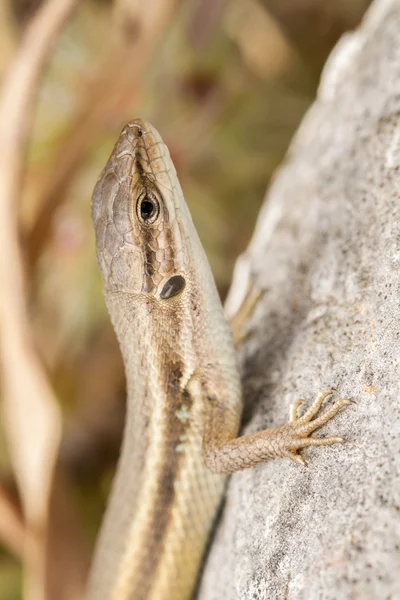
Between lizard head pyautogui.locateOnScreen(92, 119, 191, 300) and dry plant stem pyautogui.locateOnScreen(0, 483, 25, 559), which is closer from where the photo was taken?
lizard head pyautogui.locateOnScreen(92, 119, 191, 300)

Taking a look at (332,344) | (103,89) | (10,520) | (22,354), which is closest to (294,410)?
(332,344)

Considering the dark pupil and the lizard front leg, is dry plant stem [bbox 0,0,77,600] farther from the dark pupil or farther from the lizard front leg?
the dark pupil

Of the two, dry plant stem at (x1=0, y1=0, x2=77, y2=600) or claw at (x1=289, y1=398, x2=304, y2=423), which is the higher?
dry plant stem at (x1=0, y1=0, x2=77, y2=600)

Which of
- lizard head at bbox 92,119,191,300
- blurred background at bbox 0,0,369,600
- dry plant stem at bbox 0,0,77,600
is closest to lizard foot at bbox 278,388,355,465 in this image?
lizard head at bbox 92,119,191,300

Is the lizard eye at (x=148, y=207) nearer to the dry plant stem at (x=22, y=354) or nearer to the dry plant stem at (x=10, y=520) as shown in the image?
the dry plant stem at (x=22, y=354)

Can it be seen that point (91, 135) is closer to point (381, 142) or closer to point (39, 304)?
point (39, 304)

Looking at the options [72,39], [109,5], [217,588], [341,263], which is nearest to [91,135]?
[72,39]

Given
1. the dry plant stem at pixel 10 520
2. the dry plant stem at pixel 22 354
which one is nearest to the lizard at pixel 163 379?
the dry plant stem at pixel 22 354
